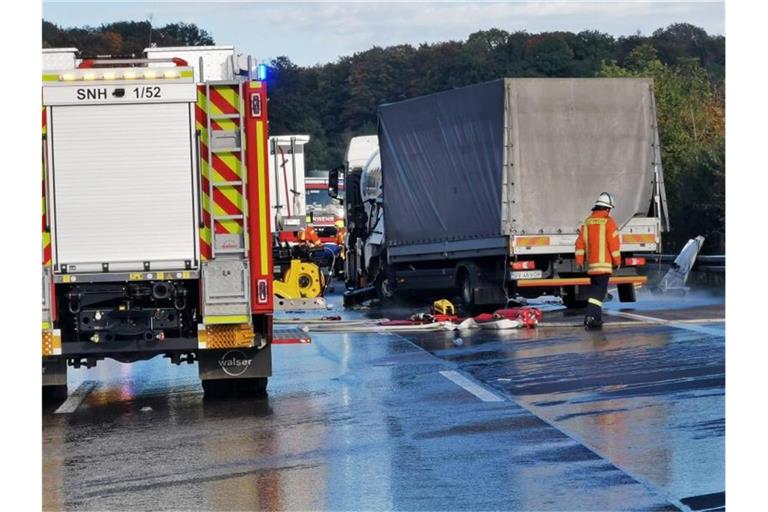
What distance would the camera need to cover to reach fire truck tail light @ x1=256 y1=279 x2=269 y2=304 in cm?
1255

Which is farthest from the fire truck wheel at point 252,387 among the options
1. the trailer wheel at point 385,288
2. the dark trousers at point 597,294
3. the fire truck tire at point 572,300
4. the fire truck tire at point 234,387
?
the trailer wheel at point 385,288

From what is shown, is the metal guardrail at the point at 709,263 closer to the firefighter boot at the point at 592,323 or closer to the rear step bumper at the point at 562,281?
the rear step bumper at the point at 562,281

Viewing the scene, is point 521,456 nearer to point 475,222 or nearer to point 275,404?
point 275,404

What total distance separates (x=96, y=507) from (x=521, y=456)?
275 centimetres

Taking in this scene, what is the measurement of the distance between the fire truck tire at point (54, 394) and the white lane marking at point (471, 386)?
11.7 feet

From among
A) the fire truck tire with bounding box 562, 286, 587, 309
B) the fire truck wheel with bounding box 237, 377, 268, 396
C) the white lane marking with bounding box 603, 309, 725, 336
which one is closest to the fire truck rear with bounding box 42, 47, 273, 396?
the fire truck wheel with bounding box 237, 377, 268, 396

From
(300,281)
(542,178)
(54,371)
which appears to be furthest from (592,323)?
(54,371)

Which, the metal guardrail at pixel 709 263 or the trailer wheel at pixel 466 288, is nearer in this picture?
the trailer wheel at pixel 466 288

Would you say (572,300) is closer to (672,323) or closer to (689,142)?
(672,323)

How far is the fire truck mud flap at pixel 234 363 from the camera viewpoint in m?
13.1

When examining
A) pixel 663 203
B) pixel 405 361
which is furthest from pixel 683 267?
pixel 405 361

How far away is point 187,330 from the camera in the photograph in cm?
1301

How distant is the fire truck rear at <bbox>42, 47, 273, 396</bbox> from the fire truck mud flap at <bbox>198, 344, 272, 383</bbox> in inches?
18.4
